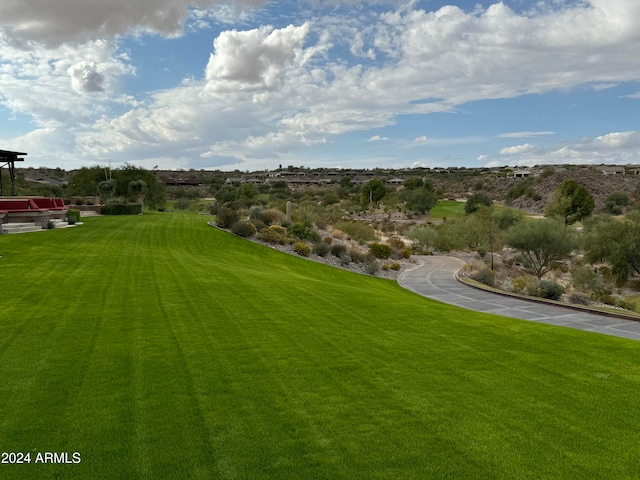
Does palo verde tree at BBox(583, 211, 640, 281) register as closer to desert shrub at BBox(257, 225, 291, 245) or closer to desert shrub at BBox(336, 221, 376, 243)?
desert shrub at BBox(336, 221, 376, 243)

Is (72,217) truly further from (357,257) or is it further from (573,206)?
(573,206)

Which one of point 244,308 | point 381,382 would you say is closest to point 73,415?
point 381,382

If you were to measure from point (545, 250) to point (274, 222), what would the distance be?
19.6 meters

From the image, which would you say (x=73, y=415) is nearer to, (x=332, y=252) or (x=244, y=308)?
(x=244, y=308)

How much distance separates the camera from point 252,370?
700 cm

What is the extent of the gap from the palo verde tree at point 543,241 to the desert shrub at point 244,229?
59.1 ft

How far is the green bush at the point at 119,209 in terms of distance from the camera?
42.1 m

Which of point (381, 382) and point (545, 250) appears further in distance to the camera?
point (545, 250)

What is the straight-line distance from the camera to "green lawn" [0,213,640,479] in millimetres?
4723

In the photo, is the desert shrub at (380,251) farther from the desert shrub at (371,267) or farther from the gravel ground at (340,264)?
the desert shrub at (371,267)

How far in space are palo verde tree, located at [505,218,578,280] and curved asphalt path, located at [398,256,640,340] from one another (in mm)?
8063

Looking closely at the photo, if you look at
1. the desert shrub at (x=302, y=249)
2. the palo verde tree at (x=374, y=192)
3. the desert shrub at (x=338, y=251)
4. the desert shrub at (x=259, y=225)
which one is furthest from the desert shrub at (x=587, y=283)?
Answer: the palo verde tree at (x=374, y=192)

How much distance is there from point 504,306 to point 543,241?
58.1ft

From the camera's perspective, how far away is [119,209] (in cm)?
4266
